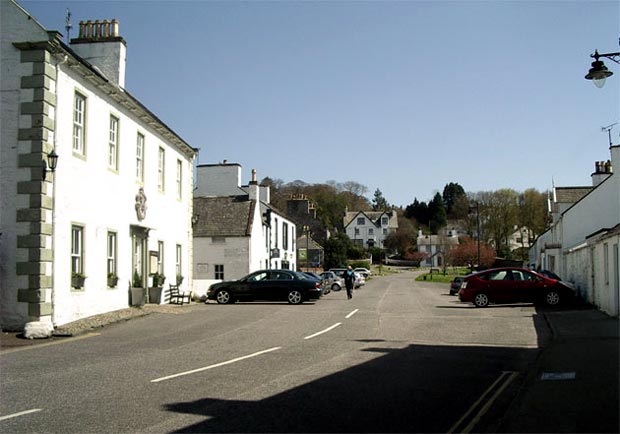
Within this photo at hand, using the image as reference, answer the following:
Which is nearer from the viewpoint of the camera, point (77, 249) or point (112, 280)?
point (77, 249)

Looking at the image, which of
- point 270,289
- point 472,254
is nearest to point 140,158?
point 270,289

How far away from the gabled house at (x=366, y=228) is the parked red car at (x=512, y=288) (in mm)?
106200

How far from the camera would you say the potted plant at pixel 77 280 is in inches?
711

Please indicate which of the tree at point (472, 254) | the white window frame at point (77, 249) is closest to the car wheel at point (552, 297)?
the white window frame at point (77, 249)

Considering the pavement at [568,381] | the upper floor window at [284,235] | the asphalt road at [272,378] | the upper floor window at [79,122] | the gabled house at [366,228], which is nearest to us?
the pavement at [568,381]

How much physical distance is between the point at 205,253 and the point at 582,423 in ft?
116

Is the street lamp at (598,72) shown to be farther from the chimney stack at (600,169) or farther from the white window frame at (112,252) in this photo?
the chimney stack at (600,169)

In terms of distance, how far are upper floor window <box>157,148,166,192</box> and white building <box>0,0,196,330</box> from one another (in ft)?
5.23

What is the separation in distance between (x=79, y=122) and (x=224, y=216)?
22.1m

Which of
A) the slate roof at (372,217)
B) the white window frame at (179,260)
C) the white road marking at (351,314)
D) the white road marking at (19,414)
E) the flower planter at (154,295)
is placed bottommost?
the white road marking at (351,314)

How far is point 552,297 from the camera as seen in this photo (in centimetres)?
2353

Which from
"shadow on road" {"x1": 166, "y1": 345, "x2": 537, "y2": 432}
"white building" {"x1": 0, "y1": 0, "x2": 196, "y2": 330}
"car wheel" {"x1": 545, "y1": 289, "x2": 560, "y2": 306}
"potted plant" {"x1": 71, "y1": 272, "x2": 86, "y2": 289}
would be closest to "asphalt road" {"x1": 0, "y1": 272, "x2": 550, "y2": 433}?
"shadow on road" {"x1": 166, "y1": 345, "x2": 537, "y2": 432}

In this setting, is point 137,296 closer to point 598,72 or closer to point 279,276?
point 279,276

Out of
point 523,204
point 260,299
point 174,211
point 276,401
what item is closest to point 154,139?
point 174,211
